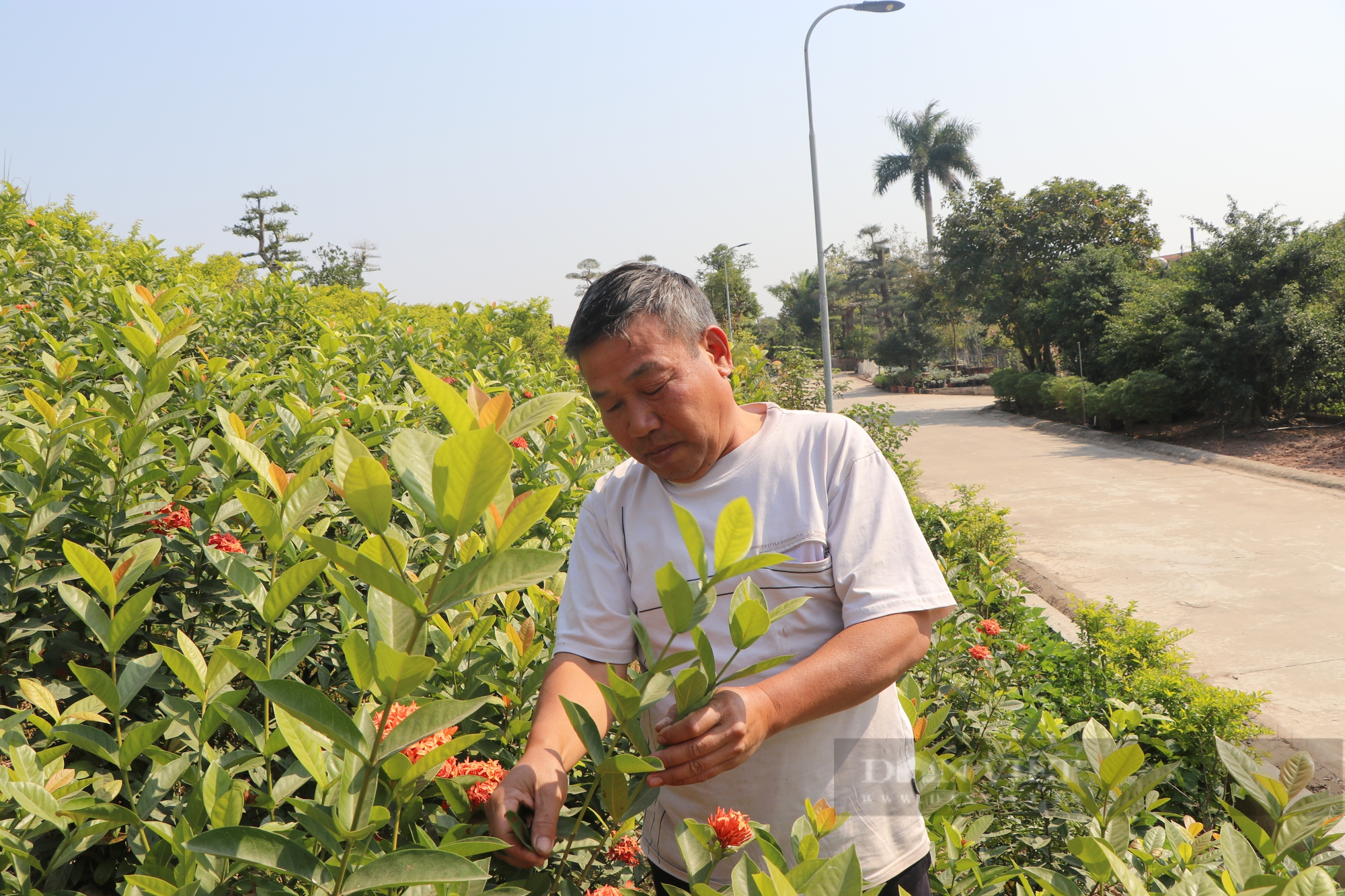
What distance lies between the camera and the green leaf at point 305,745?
0.87 metres

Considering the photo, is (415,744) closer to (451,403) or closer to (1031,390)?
(451,403)

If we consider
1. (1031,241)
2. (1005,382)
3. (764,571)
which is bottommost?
(1005,382)

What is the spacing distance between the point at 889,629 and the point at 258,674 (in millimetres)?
914

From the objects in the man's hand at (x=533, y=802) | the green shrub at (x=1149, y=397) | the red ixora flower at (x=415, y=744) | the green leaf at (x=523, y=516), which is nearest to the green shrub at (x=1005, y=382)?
the green shrub at (x=1149, y=397)

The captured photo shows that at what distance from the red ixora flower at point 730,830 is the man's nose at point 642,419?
656mm

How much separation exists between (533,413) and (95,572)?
2.37 feet

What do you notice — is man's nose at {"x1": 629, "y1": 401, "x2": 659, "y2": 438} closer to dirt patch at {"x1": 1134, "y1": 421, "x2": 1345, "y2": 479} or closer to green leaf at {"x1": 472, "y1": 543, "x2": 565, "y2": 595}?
green leaf at {"x1": 472, "y1": 543, "x2": 565, "y2": 595}

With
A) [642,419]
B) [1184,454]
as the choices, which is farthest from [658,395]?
[1184,454]

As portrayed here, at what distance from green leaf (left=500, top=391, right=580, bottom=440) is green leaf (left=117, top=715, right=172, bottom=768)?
2.07ft

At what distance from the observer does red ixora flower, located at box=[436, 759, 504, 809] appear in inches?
44.2

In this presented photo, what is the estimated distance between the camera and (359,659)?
2.35 feet

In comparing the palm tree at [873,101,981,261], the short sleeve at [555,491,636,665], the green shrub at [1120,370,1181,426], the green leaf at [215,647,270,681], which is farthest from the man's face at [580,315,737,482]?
the palm tree at [873,101,981,261]

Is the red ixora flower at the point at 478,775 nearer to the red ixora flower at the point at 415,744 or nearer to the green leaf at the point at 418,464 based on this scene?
the red ixora flower at the point at 415,744

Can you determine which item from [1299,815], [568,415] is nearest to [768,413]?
[1299,815]
